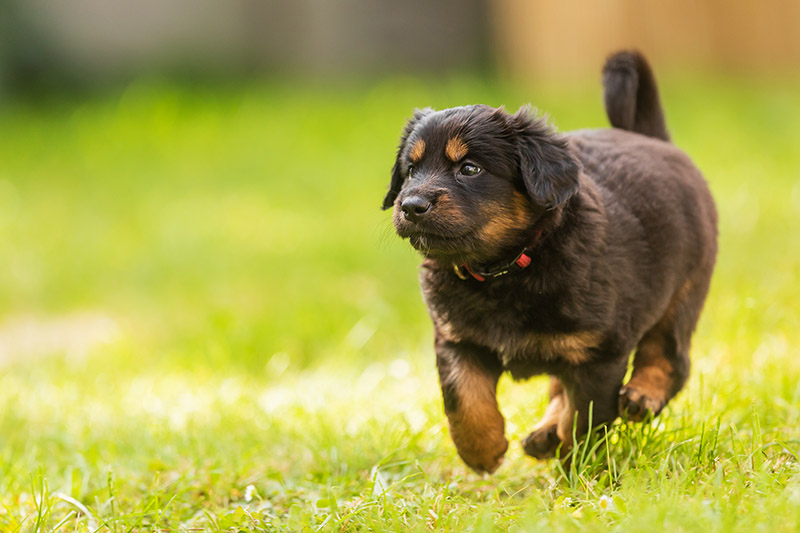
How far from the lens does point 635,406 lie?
3342 mm

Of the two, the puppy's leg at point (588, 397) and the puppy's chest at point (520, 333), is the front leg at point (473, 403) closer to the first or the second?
the puppy's chest at point (520, 333)

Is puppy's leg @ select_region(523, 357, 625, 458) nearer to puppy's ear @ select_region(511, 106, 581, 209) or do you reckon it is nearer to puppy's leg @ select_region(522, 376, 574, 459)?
puppy's leg @ select_region(522, 376, 574, 459)

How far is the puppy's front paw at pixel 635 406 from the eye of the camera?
11.0ft

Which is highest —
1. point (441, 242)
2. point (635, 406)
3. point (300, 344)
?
point (441, 242)

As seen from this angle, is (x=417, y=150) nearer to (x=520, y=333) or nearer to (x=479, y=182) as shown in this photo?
(x=479, y=182)

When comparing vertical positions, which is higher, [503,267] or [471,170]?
[471,170]

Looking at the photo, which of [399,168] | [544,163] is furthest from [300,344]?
[544,163]

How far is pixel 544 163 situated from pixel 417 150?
0.43 meters

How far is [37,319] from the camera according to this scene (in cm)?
644

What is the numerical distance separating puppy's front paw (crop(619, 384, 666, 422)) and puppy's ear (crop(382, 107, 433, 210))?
3.38ft

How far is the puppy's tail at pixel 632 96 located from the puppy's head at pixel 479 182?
87 cm

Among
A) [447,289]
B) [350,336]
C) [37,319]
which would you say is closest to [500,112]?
[447,289]

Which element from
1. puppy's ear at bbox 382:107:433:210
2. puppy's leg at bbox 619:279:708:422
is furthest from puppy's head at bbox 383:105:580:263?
puppy's leg at bbox 619:279:708:422

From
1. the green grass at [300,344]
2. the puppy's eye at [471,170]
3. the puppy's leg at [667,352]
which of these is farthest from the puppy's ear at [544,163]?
the puppy's leg at [667,352]
